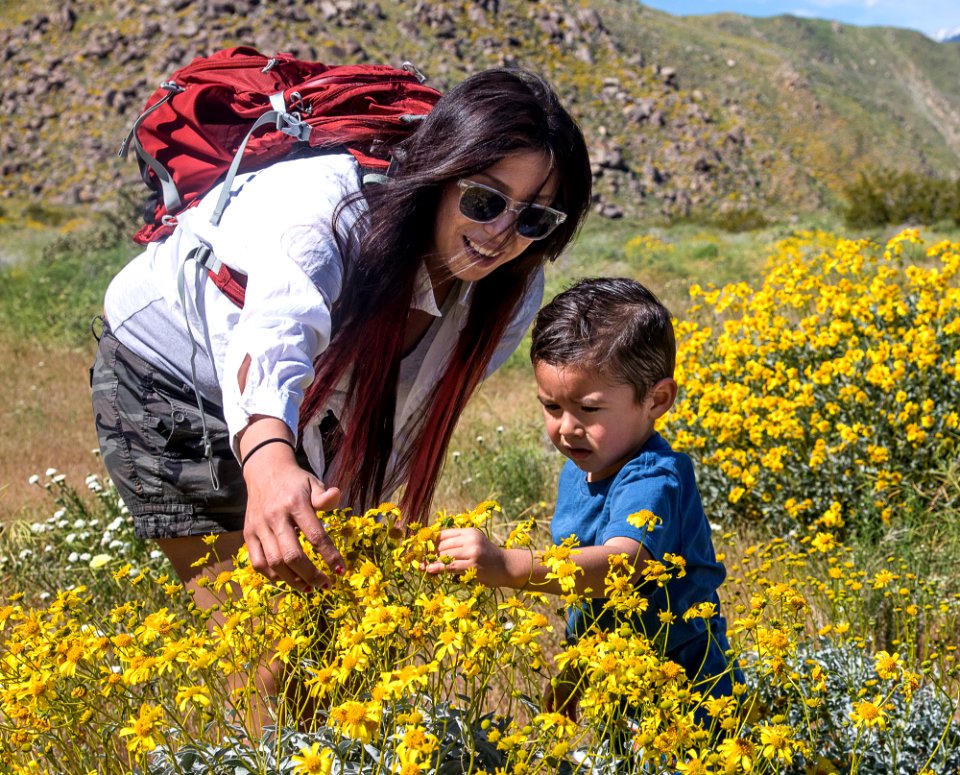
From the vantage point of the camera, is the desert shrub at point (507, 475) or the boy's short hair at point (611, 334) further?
the desert shrub at point (507, 475)

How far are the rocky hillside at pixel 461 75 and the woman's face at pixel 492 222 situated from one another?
26784 millimetres

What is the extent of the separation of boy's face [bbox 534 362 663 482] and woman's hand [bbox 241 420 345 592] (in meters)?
0.75

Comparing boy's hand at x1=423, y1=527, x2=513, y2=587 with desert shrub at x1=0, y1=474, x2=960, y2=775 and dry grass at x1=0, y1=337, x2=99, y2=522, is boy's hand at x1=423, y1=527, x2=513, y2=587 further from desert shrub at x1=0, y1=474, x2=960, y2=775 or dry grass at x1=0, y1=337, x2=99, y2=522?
dry grass at x1=0, y1=337, x2=99, y2=522

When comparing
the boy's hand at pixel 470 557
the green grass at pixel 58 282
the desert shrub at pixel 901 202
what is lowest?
the green grass at pixel 58 282

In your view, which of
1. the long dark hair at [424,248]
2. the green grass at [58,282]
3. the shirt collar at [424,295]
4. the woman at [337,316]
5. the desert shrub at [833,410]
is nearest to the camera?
the woman at [337,316]

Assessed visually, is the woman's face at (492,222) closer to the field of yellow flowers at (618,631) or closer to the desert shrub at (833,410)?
the field of yellow flowers at (618,631)

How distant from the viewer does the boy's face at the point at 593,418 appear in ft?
6.48

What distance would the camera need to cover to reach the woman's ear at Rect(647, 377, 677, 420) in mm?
2041

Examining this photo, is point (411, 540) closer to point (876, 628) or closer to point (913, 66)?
point (876, 628)

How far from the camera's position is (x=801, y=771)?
193cm

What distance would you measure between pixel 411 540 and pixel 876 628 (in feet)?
6.12

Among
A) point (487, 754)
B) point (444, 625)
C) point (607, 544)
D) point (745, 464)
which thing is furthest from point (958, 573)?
point (444, 625)

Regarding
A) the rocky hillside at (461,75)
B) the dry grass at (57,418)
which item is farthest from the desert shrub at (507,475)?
the rocky hillside at (461,75)

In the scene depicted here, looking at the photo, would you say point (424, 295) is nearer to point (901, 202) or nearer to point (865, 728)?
point (865, 728)
